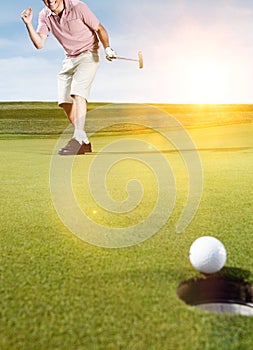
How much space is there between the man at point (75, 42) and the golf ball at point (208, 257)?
17.4ft

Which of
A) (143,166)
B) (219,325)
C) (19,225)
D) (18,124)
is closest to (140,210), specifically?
(19,225)

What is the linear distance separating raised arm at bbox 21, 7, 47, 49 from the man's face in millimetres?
374

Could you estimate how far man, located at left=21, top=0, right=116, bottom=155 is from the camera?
715 cm

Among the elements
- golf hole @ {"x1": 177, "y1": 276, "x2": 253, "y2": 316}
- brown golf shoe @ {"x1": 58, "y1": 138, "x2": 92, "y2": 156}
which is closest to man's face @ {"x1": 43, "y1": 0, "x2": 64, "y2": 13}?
brown golf shoe @ {"x1": 58, "y1": 138, "x2": 92, "y2": 156}

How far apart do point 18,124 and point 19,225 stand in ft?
87.5

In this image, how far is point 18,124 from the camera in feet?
95.3

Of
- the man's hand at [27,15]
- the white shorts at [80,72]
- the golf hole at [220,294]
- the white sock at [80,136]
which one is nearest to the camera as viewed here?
the golf hole at [220,294]

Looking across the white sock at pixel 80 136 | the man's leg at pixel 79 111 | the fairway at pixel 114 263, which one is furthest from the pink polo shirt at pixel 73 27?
the fairway at pixel 114 263

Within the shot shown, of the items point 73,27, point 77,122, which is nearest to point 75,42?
point 73,27

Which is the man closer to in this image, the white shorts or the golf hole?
the white shorts

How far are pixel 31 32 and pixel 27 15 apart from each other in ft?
1.37

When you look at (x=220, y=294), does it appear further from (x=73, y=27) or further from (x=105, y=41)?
(x=73, y=27)

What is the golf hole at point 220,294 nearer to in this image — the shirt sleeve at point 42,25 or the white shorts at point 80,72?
the white shorts at point 80,72

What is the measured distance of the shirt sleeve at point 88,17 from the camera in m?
7.13
